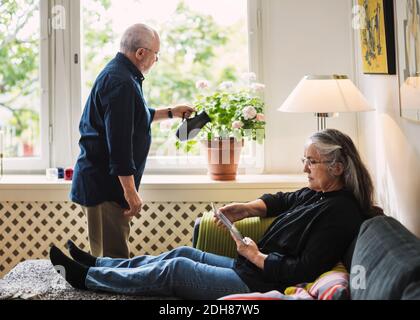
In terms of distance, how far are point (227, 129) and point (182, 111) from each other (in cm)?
34

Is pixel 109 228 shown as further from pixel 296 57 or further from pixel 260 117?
pixel 296 57

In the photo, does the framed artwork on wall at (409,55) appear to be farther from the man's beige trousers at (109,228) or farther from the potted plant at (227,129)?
the man's beige trousers at (109,228)

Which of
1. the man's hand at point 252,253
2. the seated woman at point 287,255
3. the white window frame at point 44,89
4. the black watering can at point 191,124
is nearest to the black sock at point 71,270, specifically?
the seated woman at point 287,255

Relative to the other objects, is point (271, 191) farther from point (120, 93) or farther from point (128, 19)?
point (128, 19)

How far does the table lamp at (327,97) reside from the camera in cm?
288

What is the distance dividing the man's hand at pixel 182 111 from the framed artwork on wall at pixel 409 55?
3.98 ft

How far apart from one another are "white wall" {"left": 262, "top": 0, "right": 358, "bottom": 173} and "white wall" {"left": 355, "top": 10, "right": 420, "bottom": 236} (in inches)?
13.7

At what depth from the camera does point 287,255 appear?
2.34m

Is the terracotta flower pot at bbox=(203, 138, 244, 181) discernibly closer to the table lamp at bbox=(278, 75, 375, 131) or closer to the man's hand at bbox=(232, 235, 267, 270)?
the table lamp at bbox=(278, 75, 375, 131)

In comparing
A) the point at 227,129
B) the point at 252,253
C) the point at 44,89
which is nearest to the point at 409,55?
the point at 252,253

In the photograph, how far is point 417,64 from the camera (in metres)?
2.23

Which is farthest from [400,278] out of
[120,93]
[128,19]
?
[128,19]

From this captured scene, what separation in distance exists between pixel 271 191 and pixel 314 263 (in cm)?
137

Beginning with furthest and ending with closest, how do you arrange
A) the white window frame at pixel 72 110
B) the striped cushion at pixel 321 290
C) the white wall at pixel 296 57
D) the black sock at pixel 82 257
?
the white window frame at pixel 72 110 < the white wall at pixel 296 57 < the black sock at pixel 82 257 < the striped cushion at pixel 321 290
